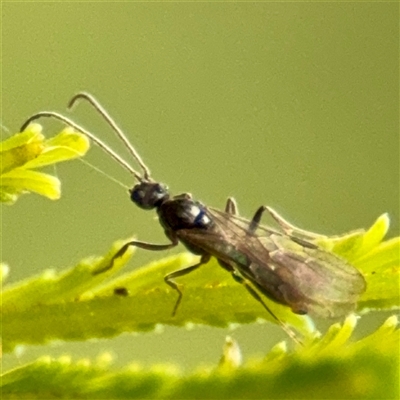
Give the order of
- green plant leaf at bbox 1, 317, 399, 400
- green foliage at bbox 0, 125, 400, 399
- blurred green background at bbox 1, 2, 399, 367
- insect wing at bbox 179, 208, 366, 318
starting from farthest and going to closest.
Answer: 1. blurred green background at bbox 1, 2, 399, 367
2. insect wing at bbox 179, 208, 366, 318
3. green foliage at bbox 0, 125, 400, 399
4. green plant leaf at bbox 1, 317, 399, 400

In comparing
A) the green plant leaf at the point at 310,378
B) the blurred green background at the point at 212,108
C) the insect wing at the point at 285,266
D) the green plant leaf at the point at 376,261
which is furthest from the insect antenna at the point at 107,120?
the blurred green background at the point at 212,108

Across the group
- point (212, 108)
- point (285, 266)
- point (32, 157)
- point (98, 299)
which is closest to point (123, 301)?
point (98, 299)

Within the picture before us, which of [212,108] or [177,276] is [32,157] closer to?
[177,276]

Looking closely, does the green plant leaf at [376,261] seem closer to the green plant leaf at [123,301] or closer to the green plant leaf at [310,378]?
the green plant leaf at [123,301]

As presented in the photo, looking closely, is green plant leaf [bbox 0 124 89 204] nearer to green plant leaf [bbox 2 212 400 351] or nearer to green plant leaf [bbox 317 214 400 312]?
green plant leaf [bbox 2 212 400 351]

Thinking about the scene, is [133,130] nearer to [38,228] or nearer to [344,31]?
[38,228]

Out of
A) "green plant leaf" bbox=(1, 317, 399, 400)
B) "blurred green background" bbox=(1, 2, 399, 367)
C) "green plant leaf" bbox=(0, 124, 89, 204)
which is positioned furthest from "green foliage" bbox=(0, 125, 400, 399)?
"blurred green background" bbox=(1, 2, 399, 367)

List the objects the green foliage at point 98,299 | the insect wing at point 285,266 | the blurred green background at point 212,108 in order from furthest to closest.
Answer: the blurred green background at point 212,108 < the insect wing at point 285,266 < the green foliage at point 98,299
